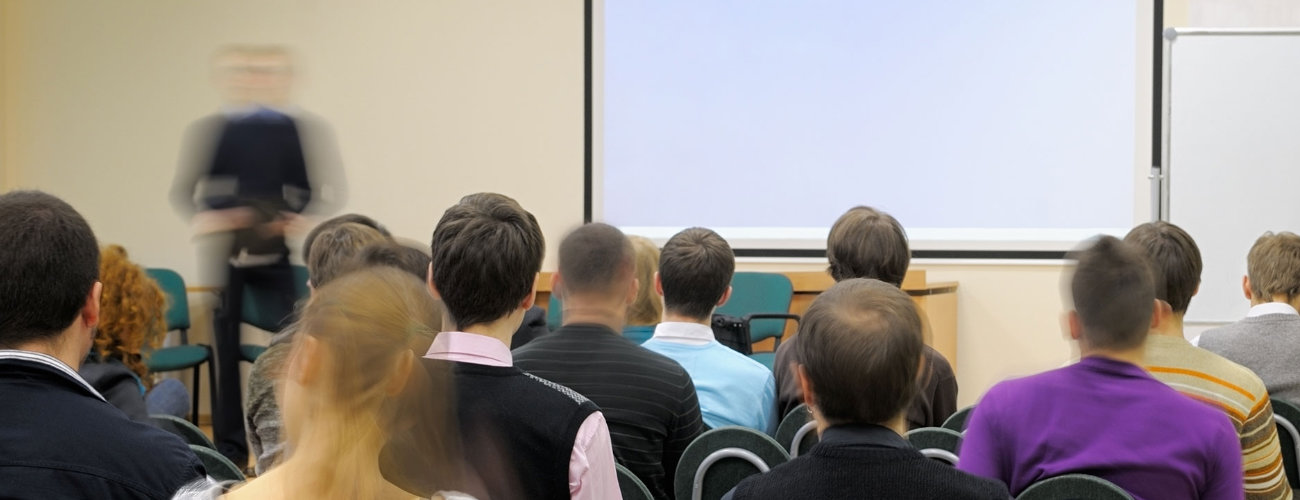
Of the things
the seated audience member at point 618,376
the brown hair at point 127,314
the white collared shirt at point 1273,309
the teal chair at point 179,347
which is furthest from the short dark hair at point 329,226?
the teal chair at point 179,347

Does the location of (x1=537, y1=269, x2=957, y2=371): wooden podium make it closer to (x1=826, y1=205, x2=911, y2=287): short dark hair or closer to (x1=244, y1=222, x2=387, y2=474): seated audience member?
(x1=826, y1=205, x2=911, y2=287): short dark hair

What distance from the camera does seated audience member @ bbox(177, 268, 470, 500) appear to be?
1.04 metres

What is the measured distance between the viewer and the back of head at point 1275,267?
308 centimetres

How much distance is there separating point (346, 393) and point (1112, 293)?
4.33 feet

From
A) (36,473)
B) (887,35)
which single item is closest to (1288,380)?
(36,473)

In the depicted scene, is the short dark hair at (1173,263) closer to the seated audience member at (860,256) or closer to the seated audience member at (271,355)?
the seated audience member at (860,256)

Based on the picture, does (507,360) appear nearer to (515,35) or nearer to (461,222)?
(461,222)

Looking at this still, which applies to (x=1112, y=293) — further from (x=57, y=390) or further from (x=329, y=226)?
(x=329, y=226)

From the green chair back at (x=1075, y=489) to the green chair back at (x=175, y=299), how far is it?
5.21 meters

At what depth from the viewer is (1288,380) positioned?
2855 millimetres

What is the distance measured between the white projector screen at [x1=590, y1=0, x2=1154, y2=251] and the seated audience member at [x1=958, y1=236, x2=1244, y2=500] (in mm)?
4347

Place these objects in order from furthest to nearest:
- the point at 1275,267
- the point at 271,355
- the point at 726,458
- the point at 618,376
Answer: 1. the point at 1275,267
2. the point at 618,376
3. the point at 726,458
4. the point at 271,355

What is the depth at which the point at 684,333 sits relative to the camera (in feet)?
9.33

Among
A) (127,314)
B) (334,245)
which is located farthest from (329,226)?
(127,314)
